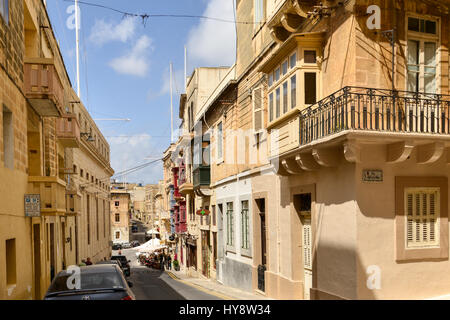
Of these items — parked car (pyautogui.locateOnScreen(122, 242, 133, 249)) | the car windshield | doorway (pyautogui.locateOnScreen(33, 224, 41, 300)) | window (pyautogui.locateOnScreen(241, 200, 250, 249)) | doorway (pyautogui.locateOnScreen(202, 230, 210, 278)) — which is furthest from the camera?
parked car (pyautogui.locateOnScreen(122, 242, 133, 249))

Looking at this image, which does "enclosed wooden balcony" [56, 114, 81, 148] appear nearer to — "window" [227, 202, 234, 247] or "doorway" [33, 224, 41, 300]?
"doorway" [33, 224, 41, 300]

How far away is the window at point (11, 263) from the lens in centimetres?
1048

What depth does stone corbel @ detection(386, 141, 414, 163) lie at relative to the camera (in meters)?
8.85

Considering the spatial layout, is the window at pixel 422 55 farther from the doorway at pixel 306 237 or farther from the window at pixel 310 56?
the doorway at pixel 306 237

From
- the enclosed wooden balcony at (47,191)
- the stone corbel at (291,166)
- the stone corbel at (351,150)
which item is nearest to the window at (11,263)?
the enclosed wooden balcony at (47,191)

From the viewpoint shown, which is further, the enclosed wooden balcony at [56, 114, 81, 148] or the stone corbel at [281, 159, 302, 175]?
the enclosed wooden balcony at [56, 114, 81, 148]

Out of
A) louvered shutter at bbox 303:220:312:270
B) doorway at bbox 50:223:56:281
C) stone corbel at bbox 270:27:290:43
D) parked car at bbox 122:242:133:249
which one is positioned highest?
stone corbel at bbox 270:27:290:43

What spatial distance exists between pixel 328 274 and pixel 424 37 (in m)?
5.96

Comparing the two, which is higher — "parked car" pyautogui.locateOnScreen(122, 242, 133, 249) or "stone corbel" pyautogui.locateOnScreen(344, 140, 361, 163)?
"stone corbel" pyautogui.locateOnScreen(344, 140, 361, 163)

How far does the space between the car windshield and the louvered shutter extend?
221 inches

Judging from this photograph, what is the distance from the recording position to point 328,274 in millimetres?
10430

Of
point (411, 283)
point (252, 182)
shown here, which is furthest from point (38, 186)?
point (411, 283)

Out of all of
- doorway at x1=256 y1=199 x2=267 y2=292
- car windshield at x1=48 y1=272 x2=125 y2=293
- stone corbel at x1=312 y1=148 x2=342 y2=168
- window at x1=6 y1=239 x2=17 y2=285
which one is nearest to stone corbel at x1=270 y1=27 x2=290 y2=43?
stone corbel at x1=312 y1=148 x2=342 y2=168

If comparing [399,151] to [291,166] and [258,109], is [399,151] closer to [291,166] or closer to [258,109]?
[291,166]
